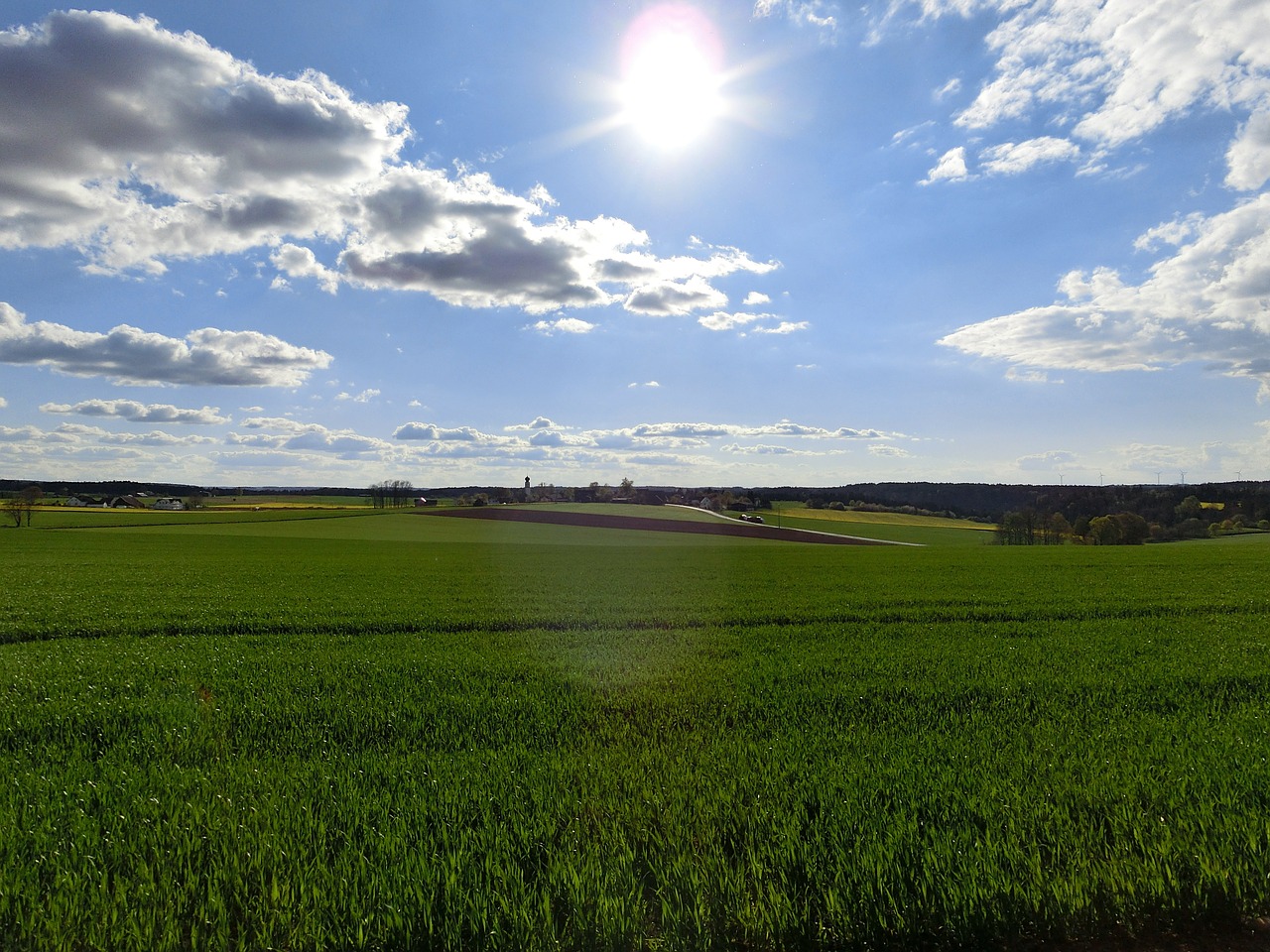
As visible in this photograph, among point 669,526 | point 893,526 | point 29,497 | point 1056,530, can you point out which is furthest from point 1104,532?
point 29,497

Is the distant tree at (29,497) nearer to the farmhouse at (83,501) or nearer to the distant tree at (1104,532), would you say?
the farmhouse at (83,501)

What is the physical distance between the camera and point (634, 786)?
568 cm

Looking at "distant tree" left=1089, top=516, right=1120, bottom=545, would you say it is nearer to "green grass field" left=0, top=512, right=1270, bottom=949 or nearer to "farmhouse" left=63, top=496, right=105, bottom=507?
"green grass field" left=0, top=512, right=1270, bottom=949

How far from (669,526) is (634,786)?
71.9m

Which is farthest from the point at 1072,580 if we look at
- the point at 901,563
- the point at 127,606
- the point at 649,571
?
the point at 127,606

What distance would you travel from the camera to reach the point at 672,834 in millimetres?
4781

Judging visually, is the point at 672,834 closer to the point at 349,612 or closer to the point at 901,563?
the point at 349,612

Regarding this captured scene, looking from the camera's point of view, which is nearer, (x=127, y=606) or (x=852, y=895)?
(x=852, y=895)

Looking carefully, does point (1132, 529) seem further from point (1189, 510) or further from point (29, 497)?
point (29, 497)

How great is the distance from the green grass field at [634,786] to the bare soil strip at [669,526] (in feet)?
182

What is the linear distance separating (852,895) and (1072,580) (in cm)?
2682

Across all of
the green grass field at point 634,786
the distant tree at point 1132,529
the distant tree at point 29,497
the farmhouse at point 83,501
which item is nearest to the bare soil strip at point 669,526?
the distant tree at point 1132,529

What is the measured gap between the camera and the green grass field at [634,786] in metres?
3.83

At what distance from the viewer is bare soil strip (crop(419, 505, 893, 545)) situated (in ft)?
232
